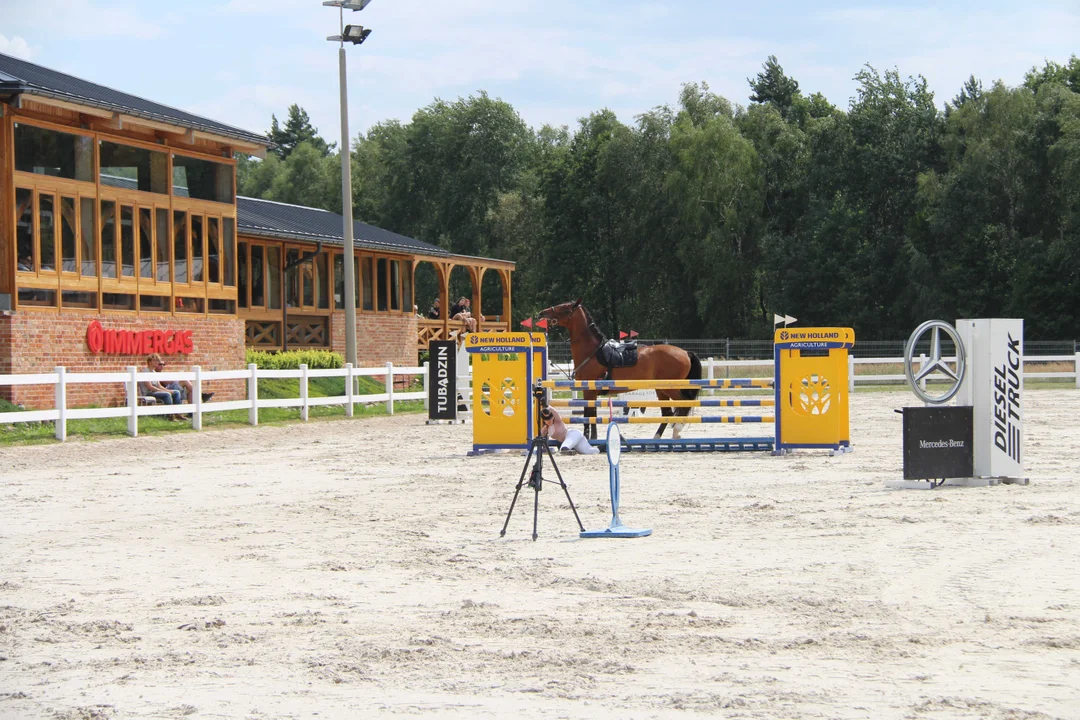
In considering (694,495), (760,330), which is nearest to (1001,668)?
(694,495)

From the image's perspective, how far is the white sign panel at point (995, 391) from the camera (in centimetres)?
1327

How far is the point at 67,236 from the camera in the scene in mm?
23422

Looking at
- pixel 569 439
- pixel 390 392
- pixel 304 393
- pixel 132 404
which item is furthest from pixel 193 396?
pixel 569 439

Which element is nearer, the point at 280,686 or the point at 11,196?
the point at 280,686

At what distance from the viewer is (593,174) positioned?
7306cm

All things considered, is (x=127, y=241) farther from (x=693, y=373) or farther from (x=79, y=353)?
(x=693, y=373)

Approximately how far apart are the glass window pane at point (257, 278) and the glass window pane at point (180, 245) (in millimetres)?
7464

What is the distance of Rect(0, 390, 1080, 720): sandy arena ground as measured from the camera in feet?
18.0

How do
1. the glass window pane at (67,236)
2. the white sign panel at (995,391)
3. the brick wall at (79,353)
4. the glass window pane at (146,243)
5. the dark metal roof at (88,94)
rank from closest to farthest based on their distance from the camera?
the white sign panel at (995,391) < the dark metal roof at (88,94) < the brick wall at (79,353) < the glass window pane at (67,236) < the glass window pane at (146,243)

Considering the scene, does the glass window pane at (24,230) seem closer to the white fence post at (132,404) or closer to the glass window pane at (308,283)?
the white fence post at (132,404)

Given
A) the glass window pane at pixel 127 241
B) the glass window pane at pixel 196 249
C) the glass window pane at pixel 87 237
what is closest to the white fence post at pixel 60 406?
the glass window pane at pixel 87 237

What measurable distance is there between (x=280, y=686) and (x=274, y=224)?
3071cm

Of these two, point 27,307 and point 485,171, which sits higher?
point 485,171

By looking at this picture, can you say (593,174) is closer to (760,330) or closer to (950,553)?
(760,330)
